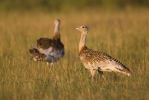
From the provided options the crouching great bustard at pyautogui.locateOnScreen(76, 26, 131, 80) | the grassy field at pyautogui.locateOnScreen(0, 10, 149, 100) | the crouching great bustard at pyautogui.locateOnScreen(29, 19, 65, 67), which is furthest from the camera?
the crouching great bustard at pyautogui.locateOnScreen(29, 19, 65, 67)

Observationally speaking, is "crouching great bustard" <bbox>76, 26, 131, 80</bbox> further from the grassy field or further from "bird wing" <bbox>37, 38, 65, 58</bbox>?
"bird wing" <bbox>37, 38, 65, 58</bbox>

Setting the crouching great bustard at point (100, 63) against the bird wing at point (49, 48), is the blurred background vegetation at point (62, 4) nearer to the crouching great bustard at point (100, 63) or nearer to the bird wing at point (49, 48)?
the bird wing at point (49, 48)

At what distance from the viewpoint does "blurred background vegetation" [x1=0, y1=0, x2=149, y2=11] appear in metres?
17.6

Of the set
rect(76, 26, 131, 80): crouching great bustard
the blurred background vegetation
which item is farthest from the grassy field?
the blurred background vegetation

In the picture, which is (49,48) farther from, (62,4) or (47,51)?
(62,4)

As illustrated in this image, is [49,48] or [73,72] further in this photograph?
[49,48]

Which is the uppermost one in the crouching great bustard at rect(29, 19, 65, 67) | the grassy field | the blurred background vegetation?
the blurred background vegetation

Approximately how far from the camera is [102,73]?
241 inches

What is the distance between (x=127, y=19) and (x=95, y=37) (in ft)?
10.3

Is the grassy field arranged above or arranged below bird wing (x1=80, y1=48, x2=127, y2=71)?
below

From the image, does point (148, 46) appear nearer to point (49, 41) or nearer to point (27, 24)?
point (49, 41)

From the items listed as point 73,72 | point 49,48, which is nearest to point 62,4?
point 49,48

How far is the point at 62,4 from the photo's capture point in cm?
1850

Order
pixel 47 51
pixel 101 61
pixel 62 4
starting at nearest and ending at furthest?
pixel 101 61 → pixel 47 51 → pixel 62 4
